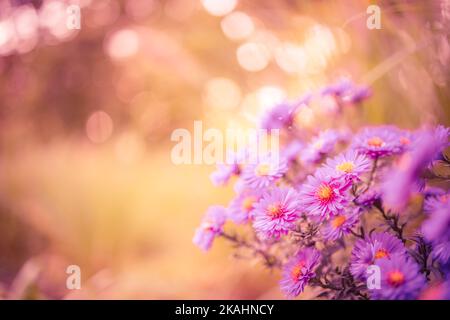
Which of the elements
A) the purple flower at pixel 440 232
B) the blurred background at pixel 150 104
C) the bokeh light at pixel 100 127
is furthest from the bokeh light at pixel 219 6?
the purple flower at pixel 440 232

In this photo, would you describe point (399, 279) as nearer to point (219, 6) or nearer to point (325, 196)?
point (325, 196)

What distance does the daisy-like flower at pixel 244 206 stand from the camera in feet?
2.36

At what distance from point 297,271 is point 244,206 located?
0.15m

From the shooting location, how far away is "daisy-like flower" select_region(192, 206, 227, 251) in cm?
74

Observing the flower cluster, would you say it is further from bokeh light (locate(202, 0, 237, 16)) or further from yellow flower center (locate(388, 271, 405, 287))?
bokeh light (locate(202, 0, 237, 16))

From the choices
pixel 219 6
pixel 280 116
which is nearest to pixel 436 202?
pixel 280 116

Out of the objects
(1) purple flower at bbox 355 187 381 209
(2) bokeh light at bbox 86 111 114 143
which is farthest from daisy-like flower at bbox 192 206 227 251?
(2) bokeh light at bbox 86 111 114 143

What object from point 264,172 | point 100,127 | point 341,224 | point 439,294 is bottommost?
point 439,294

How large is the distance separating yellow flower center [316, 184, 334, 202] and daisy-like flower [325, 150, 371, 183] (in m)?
0.02

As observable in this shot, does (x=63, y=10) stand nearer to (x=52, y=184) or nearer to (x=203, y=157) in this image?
(x=52, y=184)

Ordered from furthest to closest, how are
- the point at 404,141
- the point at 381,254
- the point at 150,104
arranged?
the point at 150,104 < the point at 404,141 < the point at 381,254

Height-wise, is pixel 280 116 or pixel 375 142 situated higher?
pixel 280 116

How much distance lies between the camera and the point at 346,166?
2.07 ft
